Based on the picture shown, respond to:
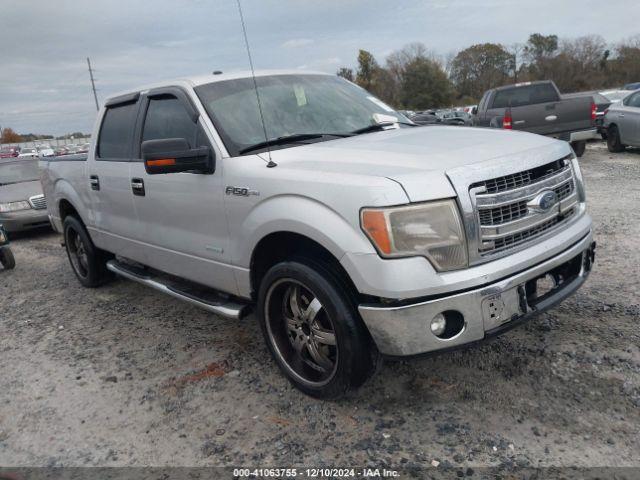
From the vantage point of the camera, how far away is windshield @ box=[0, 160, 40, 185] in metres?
10.5

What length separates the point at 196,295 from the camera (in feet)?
13.0

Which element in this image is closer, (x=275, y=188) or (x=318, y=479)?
(x=318, y=479)

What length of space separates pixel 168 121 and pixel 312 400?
233 centimetres

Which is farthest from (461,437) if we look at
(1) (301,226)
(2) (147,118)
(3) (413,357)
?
(2) (147,118)

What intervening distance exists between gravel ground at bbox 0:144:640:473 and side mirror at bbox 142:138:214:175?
143 cm

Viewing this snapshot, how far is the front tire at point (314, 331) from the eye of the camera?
2.85 m

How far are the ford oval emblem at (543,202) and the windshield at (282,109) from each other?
141 centimetres

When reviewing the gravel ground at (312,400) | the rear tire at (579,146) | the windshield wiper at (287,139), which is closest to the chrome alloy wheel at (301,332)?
the gravel ground at (312,400)

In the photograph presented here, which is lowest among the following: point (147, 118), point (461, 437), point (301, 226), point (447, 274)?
point (461, 437)

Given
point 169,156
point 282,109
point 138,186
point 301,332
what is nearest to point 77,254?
point 138,186

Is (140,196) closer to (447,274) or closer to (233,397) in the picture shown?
(233,397)

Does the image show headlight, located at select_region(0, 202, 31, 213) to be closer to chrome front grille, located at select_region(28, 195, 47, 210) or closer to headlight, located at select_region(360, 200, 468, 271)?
chrome front grille, located at select_region(28, 195, 47, 210)

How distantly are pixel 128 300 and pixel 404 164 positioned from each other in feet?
12.3

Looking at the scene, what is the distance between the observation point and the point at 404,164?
9.18 ft
